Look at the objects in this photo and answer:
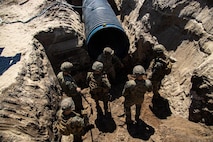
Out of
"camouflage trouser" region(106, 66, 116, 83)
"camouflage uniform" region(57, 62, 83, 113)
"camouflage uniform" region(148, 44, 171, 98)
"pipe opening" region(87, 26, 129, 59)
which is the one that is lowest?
"camouflage trouser" region(106, 66, 116, 83)

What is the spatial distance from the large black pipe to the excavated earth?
1.36 ft

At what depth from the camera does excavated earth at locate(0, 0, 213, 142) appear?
633 cm

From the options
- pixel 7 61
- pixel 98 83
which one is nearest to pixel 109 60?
pixel 98 83

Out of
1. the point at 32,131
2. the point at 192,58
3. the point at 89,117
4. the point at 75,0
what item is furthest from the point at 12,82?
the point at 75,0

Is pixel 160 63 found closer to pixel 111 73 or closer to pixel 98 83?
pixel 98 83

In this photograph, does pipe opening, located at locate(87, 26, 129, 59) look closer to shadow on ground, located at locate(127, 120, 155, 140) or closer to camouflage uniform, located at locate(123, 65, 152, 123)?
camouflage uniform, located at locate(123, 65, 152, 123)

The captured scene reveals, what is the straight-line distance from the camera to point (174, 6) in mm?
8594

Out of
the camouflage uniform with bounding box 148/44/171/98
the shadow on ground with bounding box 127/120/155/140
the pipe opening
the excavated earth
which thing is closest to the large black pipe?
the pipe opening

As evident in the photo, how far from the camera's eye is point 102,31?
9711 mm

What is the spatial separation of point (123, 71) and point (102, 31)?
1.60 meters

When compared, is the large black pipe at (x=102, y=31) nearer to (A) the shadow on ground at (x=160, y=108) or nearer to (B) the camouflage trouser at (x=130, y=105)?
(A) the shadow on ground at (x=160, y=108)

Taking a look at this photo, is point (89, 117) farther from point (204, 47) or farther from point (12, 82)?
point (204, 47)

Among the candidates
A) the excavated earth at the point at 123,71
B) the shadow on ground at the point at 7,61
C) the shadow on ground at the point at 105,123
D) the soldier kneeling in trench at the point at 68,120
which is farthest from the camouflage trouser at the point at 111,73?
the soldier kneeling in trench at the point at 68,120

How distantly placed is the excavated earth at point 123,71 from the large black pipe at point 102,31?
0.42 meters
